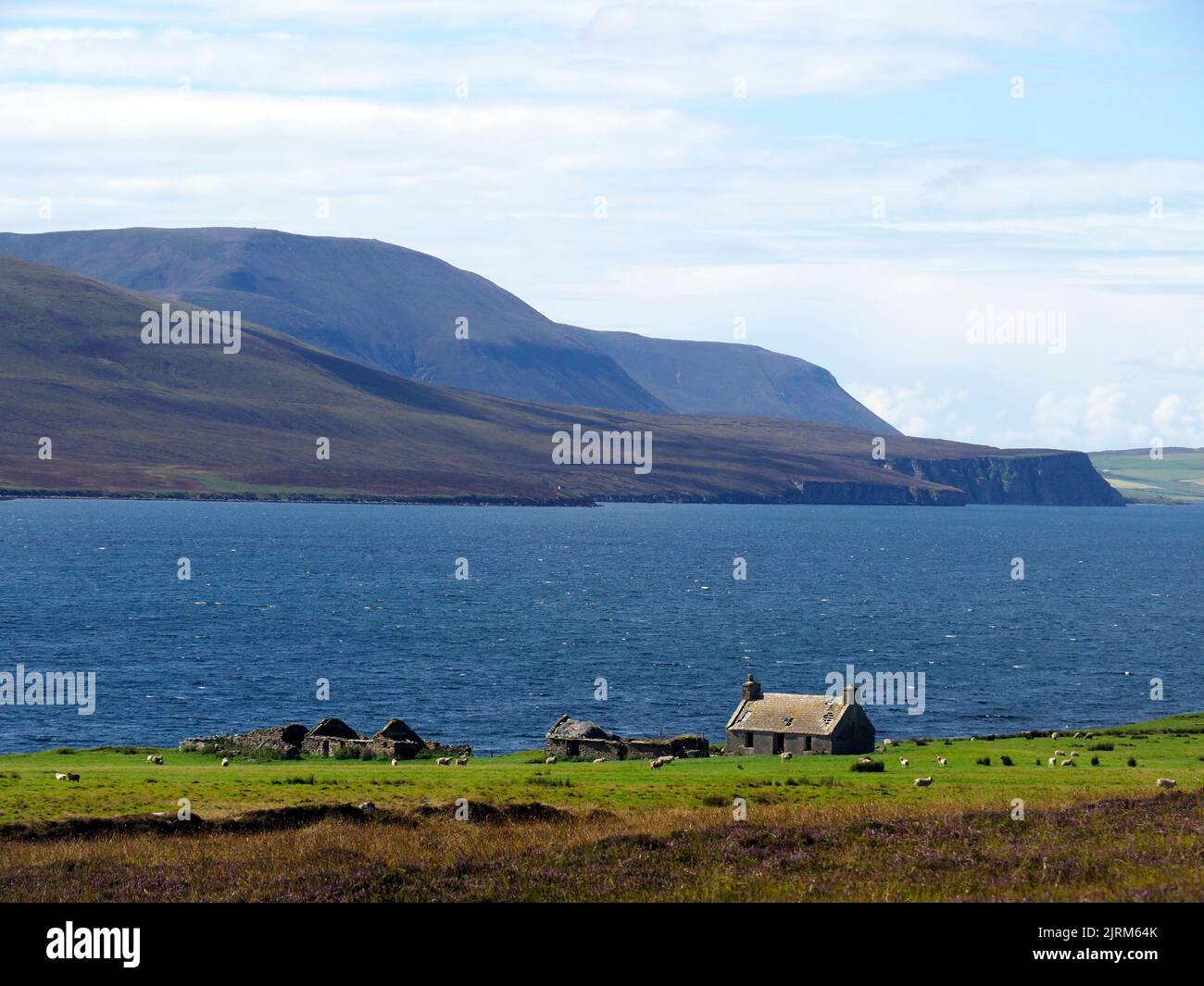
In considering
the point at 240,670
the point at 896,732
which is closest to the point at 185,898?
the point at 896,732

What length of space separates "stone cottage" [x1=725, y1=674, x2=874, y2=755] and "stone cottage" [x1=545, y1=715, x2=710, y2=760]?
2124mm

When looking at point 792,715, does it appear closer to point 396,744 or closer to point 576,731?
point 576,731

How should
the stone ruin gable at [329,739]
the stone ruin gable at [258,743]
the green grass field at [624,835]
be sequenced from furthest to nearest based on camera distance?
1. the stone ruin gable at [329,739]
2. the stone ruin gable at [258,743]
3. the green grass field at [624,835]

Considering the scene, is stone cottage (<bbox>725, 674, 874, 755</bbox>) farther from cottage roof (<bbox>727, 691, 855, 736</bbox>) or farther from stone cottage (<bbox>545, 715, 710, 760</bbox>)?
stone cottage (<bbox>545, 715, 710, 760</bbox>)

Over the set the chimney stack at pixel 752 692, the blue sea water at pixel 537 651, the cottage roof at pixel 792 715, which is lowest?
the blue sea water at pixel 537 651

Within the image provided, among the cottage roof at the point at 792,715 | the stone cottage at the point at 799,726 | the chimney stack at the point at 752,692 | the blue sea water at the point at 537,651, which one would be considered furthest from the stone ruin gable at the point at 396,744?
the chimney stack at the point at 752,692

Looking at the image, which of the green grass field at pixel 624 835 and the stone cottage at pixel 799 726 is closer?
the green grass field at pixel 624 835

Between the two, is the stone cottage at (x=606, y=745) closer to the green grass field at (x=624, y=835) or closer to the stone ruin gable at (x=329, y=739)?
the green grass field at (x=624, y=835)

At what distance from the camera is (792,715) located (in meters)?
68.4

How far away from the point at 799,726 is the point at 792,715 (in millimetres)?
782

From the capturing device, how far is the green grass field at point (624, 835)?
29594 mm

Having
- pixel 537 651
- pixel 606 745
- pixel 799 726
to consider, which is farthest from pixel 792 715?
pixel 537 651

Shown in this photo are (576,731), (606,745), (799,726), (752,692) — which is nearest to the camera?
(799,726)
